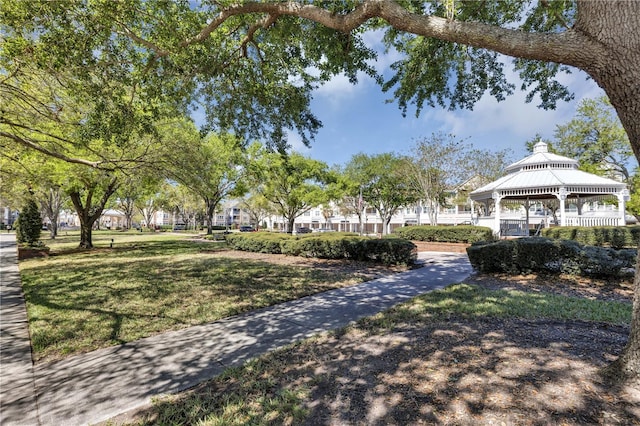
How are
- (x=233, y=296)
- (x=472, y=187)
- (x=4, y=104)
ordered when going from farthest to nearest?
(x=472, y=187), (x=4, y=104), (x=233, y=296)

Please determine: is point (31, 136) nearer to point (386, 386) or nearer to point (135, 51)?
point (135, 51)

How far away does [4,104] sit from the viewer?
810 centimetres

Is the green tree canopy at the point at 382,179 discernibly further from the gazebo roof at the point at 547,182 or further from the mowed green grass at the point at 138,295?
the mowed green grass at the point at 138,295

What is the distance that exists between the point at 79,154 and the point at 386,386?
615 inches

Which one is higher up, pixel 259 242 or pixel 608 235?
pixel 608 235

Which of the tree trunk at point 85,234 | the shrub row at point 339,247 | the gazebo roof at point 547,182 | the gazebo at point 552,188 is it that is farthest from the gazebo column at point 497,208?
the tree trunk at point 85,234

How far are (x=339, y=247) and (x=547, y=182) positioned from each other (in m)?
13.1

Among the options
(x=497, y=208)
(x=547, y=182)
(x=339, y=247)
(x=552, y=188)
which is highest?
(x=547, y=182)

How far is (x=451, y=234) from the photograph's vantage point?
734 inches

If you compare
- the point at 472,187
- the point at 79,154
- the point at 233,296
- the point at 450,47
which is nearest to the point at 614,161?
the point at 472,187

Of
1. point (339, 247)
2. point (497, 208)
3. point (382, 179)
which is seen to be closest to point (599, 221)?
point (497, 208)

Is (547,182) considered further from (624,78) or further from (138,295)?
(138,295)

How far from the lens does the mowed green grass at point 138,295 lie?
4.96 m

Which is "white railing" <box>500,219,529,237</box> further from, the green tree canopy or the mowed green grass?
the mowed green grass
